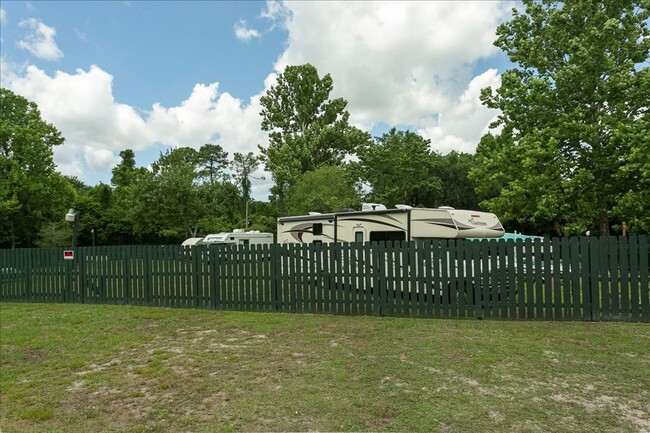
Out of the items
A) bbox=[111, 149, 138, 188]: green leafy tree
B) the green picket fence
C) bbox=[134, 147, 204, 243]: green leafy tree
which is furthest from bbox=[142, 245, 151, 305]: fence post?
bbox=[111, 149, 138, 188]: green leafy tree

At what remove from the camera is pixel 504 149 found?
51.3 feet

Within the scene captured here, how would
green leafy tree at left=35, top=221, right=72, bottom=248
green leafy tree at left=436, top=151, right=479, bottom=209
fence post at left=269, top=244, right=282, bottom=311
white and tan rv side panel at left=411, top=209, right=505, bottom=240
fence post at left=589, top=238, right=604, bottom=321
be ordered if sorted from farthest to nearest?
1. green leafy tree at left=436, top=151, right=479, bottom=209
2. green leafy tree at left=35, top=221, right=72, bottom=248
3. white and tan rv side panel at left=411, top=209, right=505, bottom=240
4. fence post at left=269, top=244, right=282, bottom=311
5. fence post at left=589, top=238, right=604, bottom=321

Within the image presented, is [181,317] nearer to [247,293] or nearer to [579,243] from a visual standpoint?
[247,293]

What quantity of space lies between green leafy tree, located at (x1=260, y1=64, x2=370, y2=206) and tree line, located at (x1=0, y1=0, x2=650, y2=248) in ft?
0.38

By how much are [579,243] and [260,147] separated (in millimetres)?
33162

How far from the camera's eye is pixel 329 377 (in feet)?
15.1

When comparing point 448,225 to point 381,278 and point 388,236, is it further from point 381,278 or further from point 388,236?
point 381,278

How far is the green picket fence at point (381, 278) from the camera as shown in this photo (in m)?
7.50

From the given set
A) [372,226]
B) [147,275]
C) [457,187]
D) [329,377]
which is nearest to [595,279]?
[372,226]

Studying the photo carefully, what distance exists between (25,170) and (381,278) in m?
31.0

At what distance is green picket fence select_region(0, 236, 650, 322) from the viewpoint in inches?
295

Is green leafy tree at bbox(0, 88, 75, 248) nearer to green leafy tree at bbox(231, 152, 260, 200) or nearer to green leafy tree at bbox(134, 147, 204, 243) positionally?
green leafy tree at bbox(134, 147, 204, 243)

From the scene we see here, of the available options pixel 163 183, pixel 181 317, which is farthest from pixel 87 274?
pixel 163 183

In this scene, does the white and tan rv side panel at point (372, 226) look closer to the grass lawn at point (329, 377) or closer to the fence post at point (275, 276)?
the fence post at point (275, 276)
